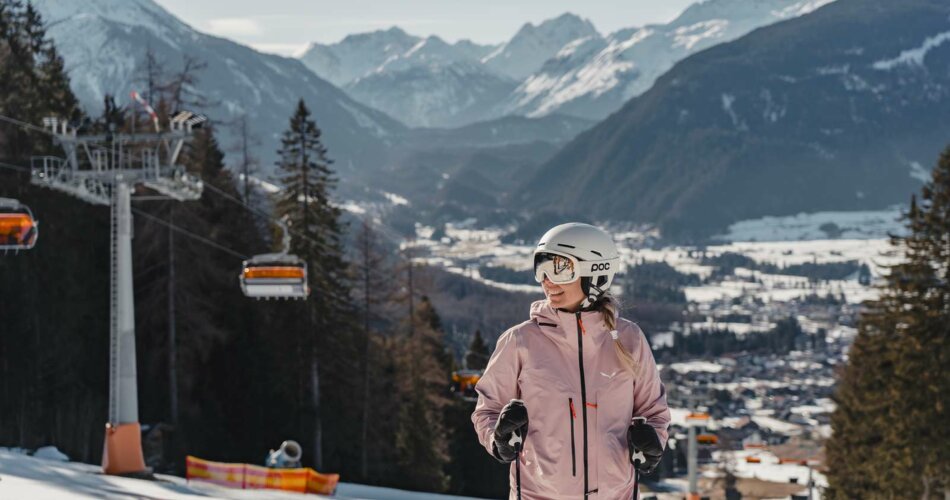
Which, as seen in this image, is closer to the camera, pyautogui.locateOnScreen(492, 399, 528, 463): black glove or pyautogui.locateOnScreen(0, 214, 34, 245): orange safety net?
pyautogui.locateOnScreen(492, 399, 528, 463): black glove

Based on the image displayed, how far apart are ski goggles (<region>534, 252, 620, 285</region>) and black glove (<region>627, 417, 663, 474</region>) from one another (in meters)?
0.74

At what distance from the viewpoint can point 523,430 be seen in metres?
5.64

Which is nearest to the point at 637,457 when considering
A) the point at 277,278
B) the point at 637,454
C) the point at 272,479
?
the point at 637,454

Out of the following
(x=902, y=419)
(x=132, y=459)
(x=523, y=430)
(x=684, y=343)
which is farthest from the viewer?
(x=684, y=343)

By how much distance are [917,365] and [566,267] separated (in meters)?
29.5

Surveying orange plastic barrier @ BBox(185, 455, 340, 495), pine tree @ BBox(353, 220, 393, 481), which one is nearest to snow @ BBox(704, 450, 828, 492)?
pine tree @ BBox(353, 220, 393, 481)

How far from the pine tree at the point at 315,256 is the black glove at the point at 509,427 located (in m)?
34.1

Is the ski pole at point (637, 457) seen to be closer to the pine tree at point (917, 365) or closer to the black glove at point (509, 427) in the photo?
the black glove at point (509, 427)

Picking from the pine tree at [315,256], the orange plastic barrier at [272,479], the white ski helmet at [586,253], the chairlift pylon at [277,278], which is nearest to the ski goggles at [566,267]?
the white ski helmet at [586,253]

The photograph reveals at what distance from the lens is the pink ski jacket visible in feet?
18.5

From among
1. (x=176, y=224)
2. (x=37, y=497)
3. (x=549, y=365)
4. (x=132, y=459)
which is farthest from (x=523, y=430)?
(x=176, y=224)

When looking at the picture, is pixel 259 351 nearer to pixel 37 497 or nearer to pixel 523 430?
pixel 37 497

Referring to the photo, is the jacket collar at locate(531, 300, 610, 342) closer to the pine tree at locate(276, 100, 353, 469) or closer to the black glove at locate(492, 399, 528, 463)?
the black glove at locate(492, 399, 528, 463)

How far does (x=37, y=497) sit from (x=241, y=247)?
30414 mm
